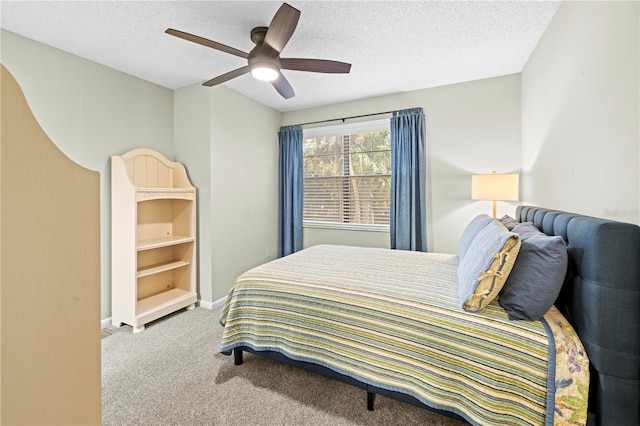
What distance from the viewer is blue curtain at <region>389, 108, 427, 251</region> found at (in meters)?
3.48

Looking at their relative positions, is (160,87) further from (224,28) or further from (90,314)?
(90,314)

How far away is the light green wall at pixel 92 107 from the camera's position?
7.68 feet

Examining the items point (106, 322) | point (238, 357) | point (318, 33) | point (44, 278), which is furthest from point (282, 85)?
point (106, 322)

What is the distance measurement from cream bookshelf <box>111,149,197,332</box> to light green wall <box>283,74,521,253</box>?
2.72m

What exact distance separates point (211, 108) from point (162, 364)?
8.26 feet

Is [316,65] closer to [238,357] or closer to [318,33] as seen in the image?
[318,33]

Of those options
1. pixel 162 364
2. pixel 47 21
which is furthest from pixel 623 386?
pixel 47 21

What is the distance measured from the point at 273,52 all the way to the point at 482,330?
2.12 meters

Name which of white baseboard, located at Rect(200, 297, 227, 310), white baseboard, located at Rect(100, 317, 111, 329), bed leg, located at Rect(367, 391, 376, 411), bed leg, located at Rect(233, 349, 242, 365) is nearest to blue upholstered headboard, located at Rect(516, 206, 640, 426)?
bed leg, located at Rect(367, 391, 376, 411)

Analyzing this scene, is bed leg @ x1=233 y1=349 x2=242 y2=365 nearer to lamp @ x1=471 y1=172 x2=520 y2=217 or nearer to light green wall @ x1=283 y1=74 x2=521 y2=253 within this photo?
light green wall @ x1=283 y1=74 x2=521 y2=253

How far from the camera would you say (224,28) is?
7.25 feet

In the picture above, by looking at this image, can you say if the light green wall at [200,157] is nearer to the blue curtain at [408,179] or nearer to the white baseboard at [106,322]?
the white baseboard at [106,322]

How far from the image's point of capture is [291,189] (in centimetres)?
427

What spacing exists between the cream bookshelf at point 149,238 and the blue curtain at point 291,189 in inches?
54.7
